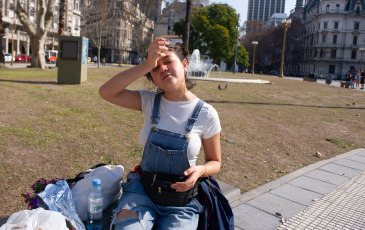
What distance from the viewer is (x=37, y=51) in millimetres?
23094

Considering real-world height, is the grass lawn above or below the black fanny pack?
below

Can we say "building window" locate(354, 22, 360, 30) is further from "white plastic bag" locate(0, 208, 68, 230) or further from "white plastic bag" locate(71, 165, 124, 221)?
"white plastic bag" locate(0, 208, 68, 230)

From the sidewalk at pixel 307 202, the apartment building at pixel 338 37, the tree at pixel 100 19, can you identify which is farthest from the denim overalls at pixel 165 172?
the apartment building at pixel 338 37

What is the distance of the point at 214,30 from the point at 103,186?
4932 cm

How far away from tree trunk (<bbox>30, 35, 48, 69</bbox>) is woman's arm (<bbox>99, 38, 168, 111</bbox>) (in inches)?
905

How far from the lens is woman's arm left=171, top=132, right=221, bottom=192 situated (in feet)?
6.57

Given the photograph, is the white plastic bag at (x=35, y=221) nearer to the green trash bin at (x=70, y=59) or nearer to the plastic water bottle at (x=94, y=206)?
the plastic water bottle at (x=94, y=206)

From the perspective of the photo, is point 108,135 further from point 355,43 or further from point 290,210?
point 355,43

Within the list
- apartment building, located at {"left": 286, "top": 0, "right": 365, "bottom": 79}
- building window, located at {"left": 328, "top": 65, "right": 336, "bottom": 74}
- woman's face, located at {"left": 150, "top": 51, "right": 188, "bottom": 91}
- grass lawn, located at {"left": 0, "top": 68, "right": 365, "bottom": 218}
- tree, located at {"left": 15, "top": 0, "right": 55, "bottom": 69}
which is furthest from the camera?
building window, located at {"left": 328, "top": 65, "right": 336, "bottom": 74}

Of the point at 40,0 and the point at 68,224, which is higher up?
the point at 40,0

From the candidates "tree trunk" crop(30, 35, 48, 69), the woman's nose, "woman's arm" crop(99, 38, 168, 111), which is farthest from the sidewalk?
"tree trunk" crop(30, 35, 48, 69)

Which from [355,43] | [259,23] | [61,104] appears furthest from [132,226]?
[259,23]

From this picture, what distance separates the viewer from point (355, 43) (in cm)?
7606

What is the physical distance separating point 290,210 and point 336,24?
84591 mm
